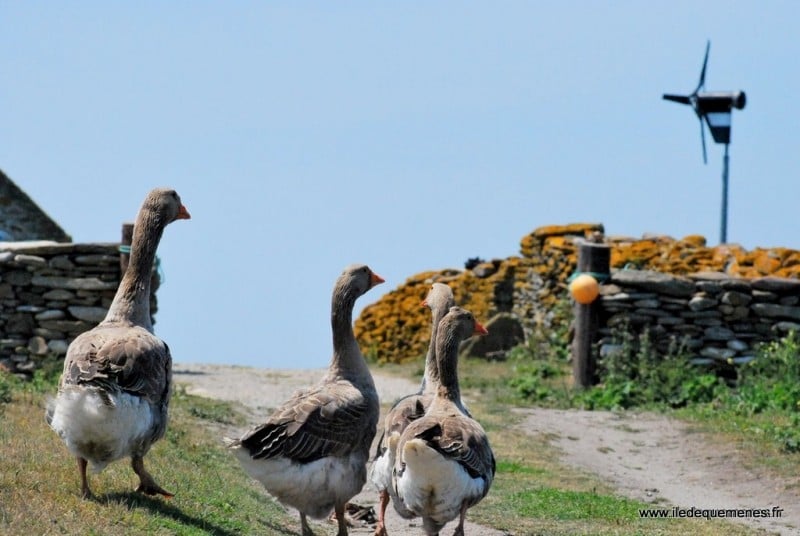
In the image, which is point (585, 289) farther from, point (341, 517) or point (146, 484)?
point (146, 484)

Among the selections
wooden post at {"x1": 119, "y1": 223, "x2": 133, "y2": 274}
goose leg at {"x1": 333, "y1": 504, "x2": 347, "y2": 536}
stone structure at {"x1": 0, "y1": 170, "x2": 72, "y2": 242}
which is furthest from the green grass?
stone structure at {"x1": 0, "y1": 170, "x2": 72, "y2": 242}

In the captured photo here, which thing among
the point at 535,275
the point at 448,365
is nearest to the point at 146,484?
the point at 448,365

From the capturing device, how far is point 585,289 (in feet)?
70.8

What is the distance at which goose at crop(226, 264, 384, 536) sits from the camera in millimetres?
9414

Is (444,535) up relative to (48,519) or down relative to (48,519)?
down

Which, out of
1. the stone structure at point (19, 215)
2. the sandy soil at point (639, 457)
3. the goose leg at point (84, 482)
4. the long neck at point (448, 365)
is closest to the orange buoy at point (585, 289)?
the sandy soil at point (639, 457)

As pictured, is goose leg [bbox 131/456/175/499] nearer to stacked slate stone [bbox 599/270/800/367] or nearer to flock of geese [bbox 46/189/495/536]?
flock of geese [bbox 46/189/495/536]

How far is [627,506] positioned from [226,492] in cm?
427

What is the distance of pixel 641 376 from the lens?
69.9 feet

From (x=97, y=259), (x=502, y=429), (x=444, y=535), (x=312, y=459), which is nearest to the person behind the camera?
(x=312, y=459)

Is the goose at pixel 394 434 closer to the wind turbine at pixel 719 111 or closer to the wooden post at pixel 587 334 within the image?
the wooden post at pixel 587 334

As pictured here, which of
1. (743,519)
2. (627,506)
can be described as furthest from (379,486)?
(743,519)

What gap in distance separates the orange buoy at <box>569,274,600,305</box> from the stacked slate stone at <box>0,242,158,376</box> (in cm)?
769

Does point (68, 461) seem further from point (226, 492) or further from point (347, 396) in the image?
point (347, 396)
